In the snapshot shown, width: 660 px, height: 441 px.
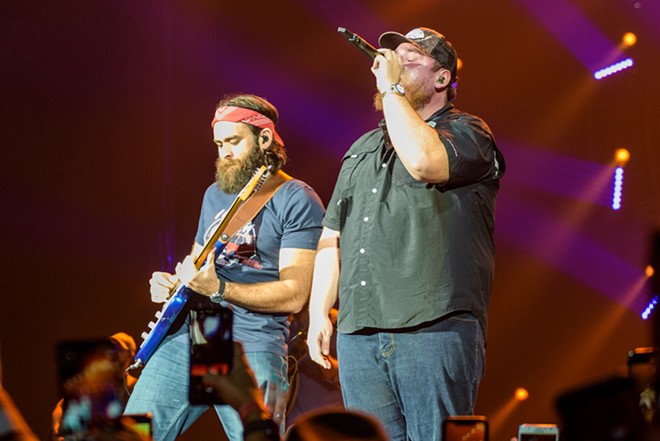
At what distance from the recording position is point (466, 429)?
214 centimetres

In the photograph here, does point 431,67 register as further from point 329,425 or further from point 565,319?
point 565,319

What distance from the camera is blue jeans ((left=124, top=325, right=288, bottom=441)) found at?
4371 mm

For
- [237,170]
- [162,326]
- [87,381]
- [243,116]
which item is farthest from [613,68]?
[87,381]

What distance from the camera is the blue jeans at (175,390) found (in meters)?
4.37

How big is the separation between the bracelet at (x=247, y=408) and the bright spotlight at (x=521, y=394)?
745 cm

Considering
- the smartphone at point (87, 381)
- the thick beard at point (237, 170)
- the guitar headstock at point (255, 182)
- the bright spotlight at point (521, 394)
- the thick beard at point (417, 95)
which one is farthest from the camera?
the bright spotlight at point (521, 394)

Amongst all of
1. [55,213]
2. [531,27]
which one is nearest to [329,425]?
[55,213]

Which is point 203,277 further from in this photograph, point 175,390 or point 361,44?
point 361,44

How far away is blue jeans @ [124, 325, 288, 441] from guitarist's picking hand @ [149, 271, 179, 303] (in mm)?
341

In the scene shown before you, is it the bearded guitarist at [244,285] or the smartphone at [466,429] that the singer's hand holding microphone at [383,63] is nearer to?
the bearded guitarist at [244,285]

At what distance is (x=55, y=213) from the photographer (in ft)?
22.3

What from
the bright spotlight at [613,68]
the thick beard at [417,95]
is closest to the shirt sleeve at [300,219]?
the thick beard at [417,95]

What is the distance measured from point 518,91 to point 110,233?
156 inches

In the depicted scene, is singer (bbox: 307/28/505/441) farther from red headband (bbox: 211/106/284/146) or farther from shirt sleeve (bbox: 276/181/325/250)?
red headband (bbox: 211/106/284/146)
